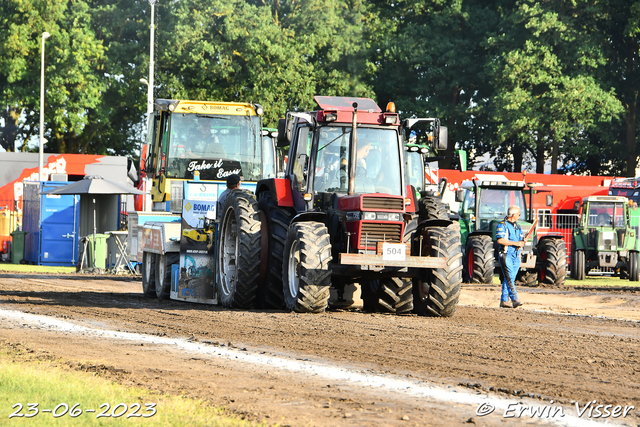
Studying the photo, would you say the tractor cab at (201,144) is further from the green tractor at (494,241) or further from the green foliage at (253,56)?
the green foliage at (253,56)

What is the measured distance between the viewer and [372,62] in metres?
45.9

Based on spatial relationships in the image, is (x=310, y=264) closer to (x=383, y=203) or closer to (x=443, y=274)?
(x=383, y=203)

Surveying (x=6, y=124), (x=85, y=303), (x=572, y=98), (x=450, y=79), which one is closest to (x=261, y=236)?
(x=85, y=303)

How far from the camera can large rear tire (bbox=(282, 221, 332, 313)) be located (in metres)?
12.2

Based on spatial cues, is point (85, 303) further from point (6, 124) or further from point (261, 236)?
point (6, 124)

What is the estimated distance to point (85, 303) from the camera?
14953mm

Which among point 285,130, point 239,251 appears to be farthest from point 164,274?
point 285,130

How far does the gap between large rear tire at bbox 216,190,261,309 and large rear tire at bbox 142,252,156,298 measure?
8.87 feet

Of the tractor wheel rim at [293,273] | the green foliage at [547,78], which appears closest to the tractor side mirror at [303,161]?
the tractor wheel rim at [293,273]

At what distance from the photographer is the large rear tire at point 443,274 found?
12648 millimetres

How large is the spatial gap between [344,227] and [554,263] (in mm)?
12716

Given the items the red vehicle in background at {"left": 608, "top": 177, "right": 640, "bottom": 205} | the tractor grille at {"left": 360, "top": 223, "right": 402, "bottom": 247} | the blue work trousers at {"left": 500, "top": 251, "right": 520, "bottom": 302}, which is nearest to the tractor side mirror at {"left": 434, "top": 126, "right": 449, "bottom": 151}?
the tractor grille at {"left": 360, "top": 223, "right": 402, "bottom": 247}

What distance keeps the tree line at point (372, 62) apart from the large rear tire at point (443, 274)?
28.2 m

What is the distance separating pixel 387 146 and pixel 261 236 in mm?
2277
